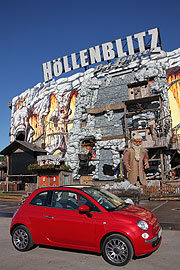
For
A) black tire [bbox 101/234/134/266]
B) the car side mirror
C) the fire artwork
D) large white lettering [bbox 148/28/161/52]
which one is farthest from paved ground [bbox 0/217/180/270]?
large white lettering [bbox 148/28/161/52]

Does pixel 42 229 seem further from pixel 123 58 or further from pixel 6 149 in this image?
pixel 123 58

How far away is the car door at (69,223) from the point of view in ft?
15.2

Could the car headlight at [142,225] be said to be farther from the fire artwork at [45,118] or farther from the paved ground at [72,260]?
the fire artwork at [45,118]

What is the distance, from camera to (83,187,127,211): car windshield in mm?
5048

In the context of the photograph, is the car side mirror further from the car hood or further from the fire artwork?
the fire artwork

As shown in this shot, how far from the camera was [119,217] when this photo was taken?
178 inches

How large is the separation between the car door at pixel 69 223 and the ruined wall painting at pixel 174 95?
25152 millimetres

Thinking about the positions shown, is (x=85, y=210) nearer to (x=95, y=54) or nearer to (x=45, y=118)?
(x=95, y=54)

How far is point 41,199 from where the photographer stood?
5.54 meters

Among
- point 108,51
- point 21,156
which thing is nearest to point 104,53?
point 108,51

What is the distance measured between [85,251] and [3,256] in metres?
1.73

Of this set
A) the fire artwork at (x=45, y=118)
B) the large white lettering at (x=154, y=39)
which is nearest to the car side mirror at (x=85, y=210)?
the fire artwork at (x=45, y=118)

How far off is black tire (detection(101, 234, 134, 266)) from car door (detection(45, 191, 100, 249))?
0.96ft

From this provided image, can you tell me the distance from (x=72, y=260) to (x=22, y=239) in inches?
54.9
